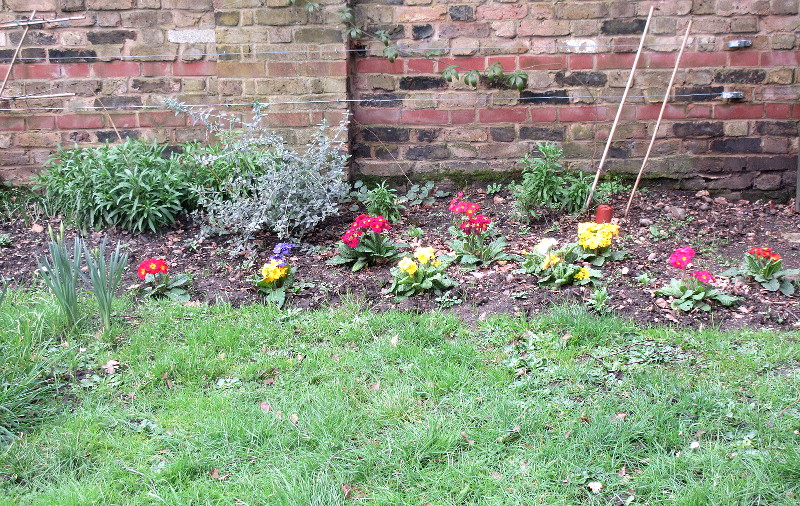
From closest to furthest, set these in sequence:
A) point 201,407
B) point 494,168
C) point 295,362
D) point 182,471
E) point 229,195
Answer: point 182,471
point 201,407
point 295,362
point 229,195
point 494,168

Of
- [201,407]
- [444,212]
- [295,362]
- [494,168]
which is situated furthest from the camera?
[494,168]

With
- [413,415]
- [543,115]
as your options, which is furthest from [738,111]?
[413,415]

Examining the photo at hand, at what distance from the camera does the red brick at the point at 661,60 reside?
17.2 feet

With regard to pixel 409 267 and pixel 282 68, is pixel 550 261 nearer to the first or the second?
pixel 409 267

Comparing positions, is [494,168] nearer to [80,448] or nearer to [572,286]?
[572,286]

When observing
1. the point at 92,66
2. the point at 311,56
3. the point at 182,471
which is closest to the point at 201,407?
the point at 182,471

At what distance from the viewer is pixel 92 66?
534cm

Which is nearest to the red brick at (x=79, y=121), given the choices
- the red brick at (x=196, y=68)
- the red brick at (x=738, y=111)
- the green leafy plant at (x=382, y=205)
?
the red brick at (x=196, y=68)

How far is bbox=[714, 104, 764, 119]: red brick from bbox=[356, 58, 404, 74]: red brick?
2.51 metres

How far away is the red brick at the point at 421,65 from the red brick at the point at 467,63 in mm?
98

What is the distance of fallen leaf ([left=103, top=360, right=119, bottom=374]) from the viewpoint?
10.4 feet

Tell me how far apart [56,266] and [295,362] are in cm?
127

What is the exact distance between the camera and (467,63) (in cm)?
533

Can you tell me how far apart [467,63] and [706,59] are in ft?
6.02
